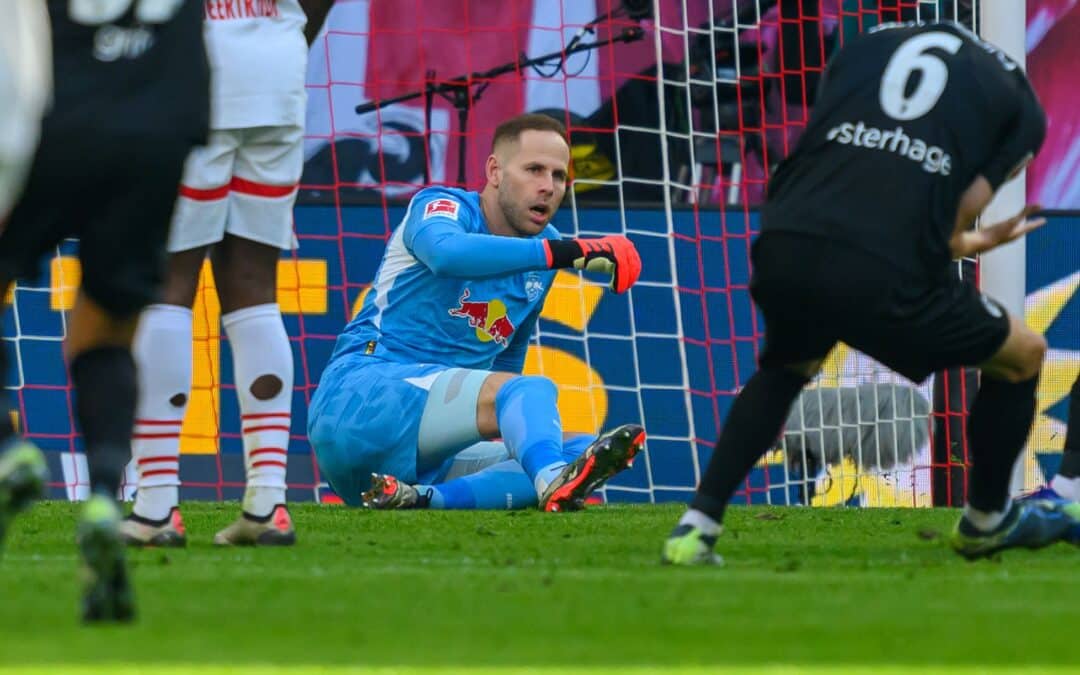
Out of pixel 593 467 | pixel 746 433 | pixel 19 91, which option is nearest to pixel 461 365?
pixel 593 467

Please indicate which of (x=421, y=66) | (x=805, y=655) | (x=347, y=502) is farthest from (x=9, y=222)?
(x=421, y=66)

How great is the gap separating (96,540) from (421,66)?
635 centimetres

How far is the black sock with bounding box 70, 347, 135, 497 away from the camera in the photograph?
3139 mm

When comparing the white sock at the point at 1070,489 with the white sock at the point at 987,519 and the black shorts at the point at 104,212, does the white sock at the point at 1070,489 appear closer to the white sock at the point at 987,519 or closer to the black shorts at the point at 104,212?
the white sock at the point at 987,519

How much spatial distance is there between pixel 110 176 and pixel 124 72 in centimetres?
19

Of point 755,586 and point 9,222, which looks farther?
point 755,586

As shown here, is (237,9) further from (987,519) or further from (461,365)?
(461,365)

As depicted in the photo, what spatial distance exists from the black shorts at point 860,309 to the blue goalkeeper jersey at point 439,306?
210 centimetres

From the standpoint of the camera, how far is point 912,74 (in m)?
4.10

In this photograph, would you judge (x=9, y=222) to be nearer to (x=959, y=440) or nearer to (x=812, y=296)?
(x=812, y=296)

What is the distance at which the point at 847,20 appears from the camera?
8711mm

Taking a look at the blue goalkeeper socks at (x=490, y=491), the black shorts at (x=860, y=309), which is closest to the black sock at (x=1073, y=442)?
the black shorts at (x=860, y=309)

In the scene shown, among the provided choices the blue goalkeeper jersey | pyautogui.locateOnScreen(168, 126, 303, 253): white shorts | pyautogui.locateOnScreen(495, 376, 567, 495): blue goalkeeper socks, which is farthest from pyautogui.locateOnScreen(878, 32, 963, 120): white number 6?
the blue goalkeeper jersey

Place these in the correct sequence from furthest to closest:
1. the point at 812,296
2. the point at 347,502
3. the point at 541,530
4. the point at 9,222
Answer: the point at 347,502
the point at 541,530
the point at 812,296
the point at 9,222
